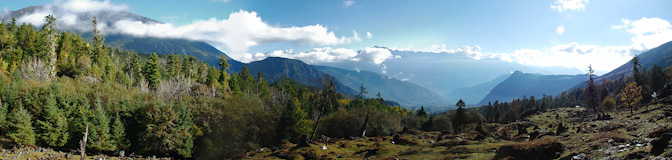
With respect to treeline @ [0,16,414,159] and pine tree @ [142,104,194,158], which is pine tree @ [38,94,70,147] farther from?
pine tree @ [142,104,194,158]

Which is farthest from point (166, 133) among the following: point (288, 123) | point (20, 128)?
point (288, 123)

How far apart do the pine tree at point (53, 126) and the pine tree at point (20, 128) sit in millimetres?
1346

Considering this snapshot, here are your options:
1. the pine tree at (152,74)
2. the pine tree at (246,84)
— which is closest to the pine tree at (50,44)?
the pine tree at (152,74)

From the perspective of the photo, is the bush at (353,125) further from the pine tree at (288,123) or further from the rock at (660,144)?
the rock at (660,144)

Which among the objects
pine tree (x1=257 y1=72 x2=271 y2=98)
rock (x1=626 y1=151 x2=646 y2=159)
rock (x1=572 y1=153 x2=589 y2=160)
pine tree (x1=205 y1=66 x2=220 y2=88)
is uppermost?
pine tree (x1=205 y1=66 x2=220 y2=88)

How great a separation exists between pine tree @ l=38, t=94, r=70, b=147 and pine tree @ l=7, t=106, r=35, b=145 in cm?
135

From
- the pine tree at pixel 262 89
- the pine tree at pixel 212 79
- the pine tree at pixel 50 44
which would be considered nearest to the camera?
the pine tree at pixel 50 44

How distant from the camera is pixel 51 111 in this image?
153ft

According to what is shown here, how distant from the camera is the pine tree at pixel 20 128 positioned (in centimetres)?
4244

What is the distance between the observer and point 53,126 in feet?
152

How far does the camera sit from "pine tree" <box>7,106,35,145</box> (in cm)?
4244

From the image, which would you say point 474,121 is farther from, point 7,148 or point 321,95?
point 7,148

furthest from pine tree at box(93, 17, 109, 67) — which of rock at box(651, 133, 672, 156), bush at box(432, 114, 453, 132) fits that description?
rock at box(651, 133, 672, 156)

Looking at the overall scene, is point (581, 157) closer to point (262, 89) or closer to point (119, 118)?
point (119, 118)
